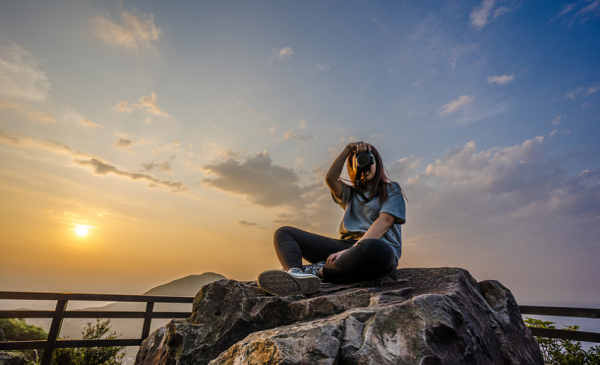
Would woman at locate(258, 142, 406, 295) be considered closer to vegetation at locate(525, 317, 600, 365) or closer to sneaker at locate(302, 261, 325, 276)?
sneaker at locate(302, 261, 325, 276)

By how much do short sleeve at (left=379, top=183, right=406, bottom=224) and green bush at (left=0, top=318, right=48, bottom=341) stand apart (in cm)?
1078

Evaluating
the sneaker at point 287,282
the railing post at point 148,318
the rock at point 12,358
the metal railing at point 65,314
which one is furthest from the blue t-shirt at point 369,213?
the rock at point 12,358

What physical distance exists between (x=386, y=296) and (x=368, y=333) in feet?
1.72

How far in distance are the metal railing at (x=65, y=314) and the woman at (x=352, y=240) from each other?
3816 mm

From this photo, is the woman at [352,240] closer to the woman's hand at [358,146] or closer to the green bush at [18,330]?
the woman's hand at [358,146]

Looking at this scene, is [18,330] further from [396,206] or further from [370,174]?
[396,206]

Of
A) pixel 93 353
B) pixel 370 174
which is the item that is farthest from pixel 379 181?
pixel 93 353

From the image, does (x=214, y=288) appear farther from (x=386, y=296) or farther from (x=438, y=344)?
(x=438, y=344)

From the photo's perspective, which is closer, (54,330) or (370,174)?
(370,174)

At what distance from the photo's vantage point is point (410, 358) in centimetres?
119

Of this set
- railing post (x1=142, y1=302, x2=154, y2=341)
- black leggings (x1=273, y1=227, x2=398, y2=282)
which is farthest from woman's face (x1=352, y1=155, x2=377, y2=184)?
railing post (x1=142, y1=302, x2=154, y2=341)

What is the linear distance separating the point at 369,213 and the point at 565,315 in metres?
3.88

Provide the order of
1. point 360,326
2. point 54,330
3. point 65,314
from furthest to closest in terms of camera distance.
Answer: point 65,314 → point 54,330 → point 360,326

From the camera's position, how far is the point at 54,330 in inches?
171
